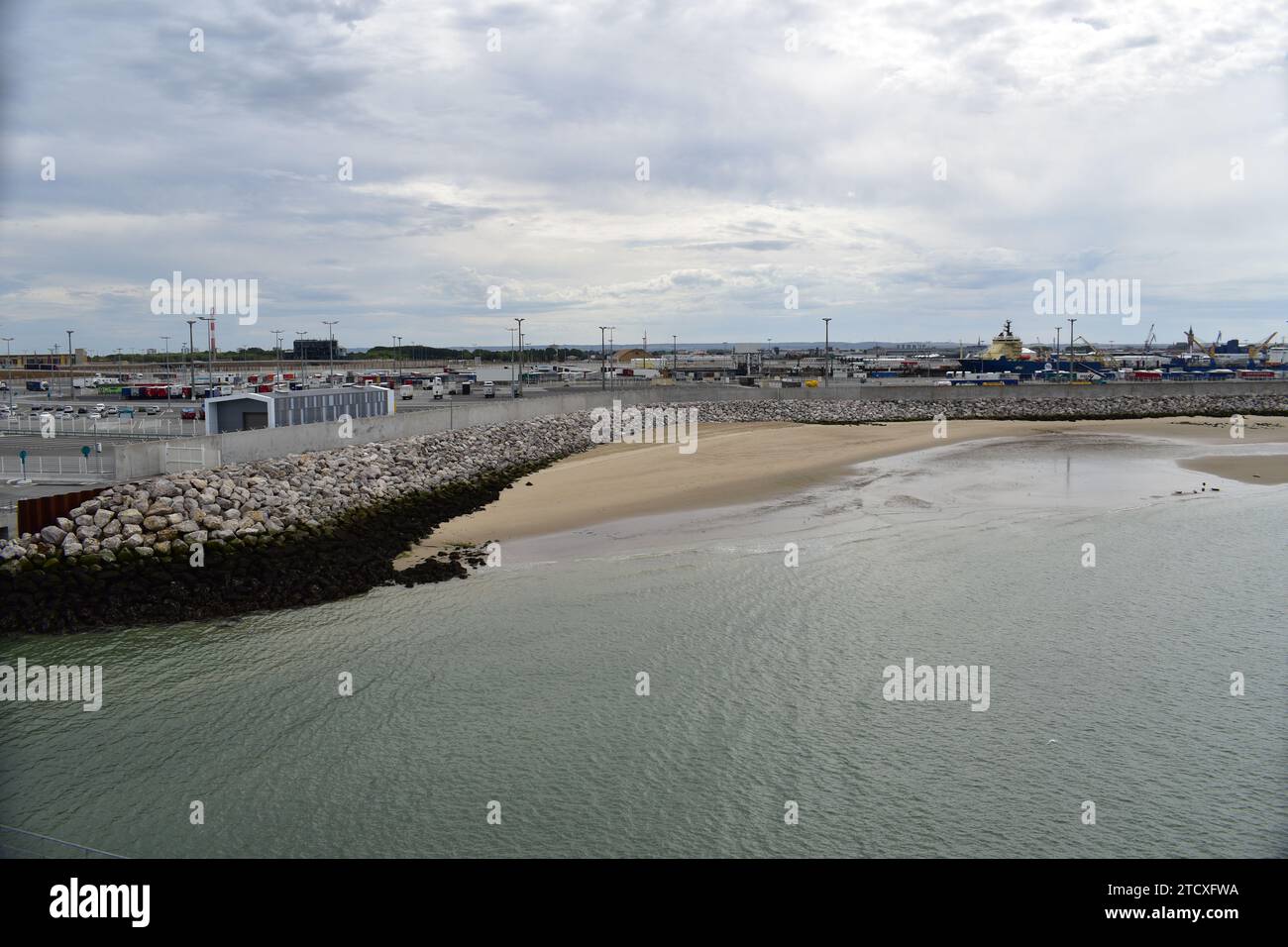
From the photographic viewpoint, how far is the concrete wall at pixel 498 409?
26844 mm

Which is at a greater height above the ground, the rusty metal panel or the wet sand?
the rusty metal panel

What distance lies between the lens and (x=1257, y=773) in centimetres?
1329

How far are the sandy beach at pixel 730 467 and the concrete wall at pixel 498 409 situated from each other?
548 cm

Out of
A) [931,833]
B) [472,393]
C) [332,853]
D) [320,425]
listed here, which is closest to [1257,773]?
[931,833]

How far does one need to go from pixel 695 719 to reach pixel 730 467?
26.5 meters

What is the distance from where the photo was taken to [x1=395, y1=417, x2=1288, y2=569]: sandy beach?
3031 centimetres

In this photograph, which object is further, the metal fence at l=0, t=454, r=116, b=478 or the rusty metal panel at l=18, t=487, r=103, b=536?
the metal fence at l=0, t=454, r=116, b=478

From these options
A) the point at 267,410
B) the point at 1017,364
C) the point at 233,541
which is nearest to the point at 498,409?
the point at 267,410

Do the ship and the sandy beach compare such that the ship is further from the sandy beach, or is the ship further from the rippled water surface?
the rippled water surface

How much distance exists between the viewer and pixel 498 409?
162 feet

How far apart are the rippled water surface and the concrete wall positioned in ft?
30.5

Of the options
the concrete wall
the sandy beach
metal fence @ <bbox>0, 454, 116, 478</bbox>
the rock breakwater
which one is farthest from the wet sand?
metal fence @ <bbox>0, 454, 116, 478</bbox>

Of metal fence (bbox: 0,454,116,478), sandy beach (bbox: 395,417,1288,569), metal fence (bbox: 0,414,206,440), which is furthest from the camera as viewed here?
metal fence (bbox: 0,414,206,440)

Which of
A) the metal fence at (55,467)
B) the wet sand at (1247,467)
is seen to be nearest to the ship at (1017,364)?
the wet sand at (1247,467)
